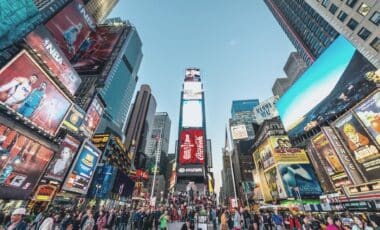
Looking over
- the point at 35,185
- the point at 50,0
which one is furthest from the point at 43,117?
the point at 50,0

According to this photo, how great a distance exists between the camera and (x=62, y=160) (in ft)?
99.9

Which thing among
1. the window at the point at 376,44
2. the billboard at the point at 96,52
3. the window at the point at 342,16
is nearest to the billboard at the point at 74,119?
the billboard at the point at 96,52

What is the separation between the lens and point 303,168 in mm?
42156

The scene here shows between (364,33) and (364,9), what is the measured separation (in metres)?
4.39

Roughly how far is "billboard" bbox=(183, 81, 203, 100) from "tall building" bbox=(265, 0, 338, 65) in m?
43.1

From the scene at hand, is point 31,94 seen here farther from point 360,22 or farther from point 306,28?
point 306,28

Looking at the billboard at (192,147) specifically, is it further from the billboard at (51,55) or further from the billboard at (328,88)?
the billboard at (51,55)

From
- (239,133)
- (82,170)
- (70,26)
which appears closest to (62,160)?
(82,170)

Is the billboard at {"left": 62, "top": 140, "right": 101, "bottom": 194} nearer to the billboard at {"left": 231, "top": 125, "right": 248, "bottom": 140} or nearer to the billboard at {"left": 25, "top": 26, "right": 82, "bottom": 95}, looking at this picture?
the billboard at {"left": 25, "top": 26, "right": 82, "bottom": 95}

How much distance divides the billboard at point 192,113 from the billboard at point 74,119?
23.3 m

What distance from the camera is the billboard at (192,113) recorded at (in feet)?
122

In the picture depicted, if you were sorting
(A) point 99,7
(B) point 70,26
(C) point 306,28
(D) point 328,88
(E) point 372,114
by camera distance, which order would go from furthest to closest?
(A) point 99,7, (C) point 306,28, (B) point 70,26, (D) point 328,88, (E) point 372,114

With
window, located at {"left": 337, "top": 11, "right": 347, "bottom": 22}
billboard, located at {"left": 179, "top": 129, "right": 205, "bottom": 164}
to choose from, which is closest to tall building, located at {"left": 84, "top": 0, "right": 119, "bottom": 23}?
billboard, located at {"left": 179, "top": 129, "right": 205, "bottom": 164}

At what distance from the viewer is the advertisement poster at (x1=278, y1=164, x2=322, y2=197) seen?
3978 cm
